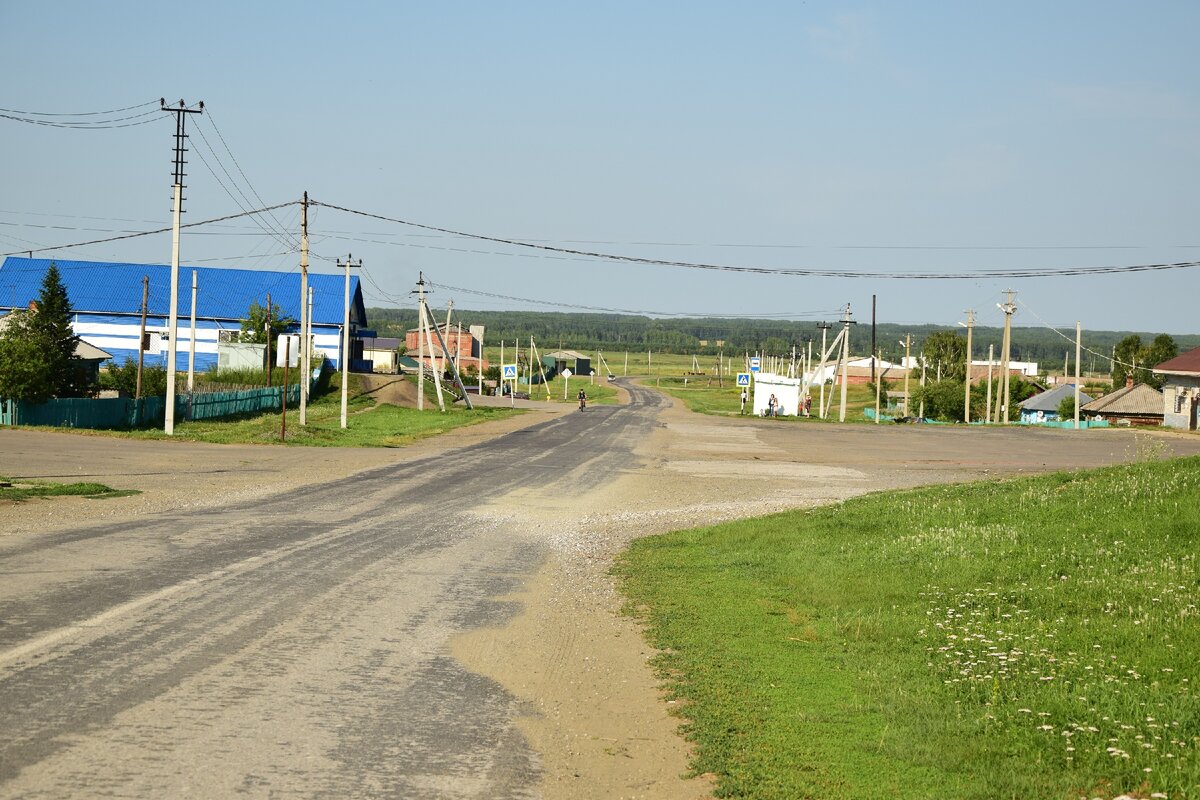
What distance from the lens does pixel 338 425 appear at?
5225cm

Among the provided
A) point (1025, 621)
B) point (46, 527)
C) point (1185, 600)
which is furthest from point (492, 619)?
point (46, 527)

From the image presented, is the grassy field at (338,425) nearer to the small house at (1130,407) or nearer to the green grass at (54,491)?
the green grass at (54,491)

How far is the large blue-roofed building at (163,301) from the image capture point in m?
83.2

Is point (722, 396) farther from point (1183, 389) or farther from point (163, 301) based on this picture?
point (1183, 389)

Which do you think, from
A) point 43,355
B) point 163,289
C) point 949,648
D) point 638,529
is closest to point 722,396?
point 163,289

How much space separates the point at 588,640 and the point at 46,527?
9713 millimetres

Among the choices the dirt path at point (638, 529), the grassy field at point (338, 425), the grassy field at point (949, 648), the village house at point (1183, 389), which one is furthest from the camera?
the village house at point (1183, 389)

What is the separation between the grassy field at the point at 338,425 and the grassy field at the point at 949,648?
1019 inches

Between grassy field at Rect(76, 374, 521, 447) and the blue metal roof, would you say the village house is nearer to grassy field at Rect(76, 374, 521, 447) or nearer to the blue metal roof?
grassy field at Rect(76, 374, 521, 447)

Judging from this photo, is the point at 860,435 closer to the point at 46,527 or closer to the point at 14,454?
the point at 14,454

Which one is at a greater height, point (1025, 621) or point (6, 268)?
point (6, 268)

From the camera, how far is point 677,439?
4975 cm

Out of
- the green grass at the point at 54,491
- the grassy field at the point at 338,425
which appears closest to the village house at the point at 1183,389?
the grassy field at the point at 338,425

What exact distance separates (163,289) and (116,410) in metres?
46.0
